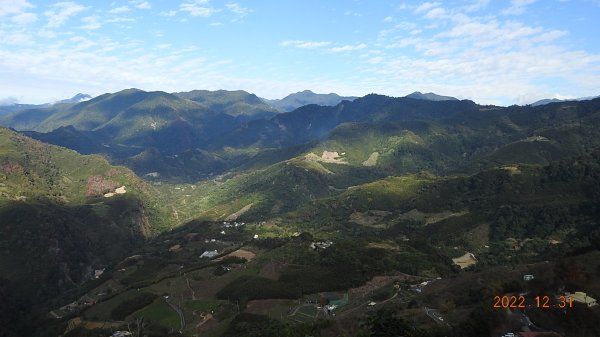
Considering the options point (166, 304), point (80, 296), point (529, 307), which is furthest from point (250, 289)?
point (80, 296)

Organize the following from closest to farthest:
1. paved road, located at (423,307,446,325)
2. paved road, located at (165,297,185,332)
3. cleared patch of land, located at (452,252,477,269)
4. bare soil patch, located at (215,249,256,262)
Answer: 1. paved road, located at (423,307,446,325)
2. paved road, located at (165,297,185,332)
3. cleared patch of land, located at (452,252,477,269)
4. bare soil patch, located at (215,249,256,262)

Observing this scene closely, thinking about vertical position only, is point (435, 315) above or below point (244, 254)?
above

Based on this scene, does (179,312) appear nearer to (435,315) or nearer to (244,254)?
(244,254)

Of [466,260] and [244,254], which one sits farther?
[244,254]

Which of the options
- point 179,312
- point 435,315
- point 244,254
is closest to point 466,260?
point 244,254

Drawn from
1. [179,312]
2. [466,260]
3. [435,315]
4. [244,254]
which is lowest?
[466,260]

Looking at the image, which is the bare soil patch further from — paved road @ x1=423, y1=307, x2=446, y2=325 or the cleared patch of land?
paved road @ x1=423, y1=307, x2=446, y2=325

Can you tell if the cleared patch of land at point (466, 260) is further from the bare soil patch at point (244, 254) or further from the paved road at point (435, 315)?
the paved road at point (435, 315)

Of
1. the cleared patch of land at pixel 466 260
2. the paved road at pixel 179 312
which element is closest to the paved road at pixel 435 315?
the paved road at pixel 179 312

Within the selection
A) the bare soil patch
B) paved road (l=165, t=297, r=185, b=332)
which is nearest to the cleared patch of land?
the bare soil patch

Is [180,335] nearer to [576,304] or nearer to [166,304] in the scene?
[166,304]

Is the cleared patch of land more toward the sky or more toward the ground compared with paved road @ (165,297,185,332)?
more toward the ground

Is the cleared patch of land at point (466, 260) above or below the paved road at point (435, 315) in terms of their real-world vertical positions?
below
